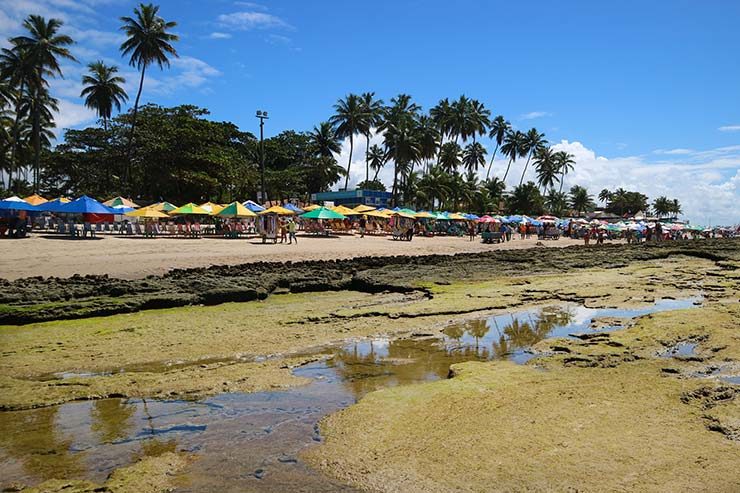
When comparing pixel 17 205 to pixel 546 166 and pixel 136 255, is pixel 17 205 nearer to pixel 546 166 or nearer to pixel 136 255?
pixel 136 255

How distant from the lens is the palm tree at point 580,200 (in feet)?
344

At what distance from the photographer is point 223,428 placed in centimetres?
525

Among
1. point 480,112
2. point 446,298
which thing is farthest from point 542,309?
point 480,112

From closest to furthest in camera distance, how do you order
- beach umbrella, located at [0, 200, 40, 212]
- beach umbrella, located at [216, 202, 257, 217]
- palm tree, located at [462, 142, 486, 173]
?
1. beach umbrella, located at [0, 200, 40, 212]
2. beach umbrella, located at [216, 202, 257, 217]
3. palm tree, located at [462, 142, 486, 173]

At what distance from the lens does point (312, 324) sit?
33.7 ft

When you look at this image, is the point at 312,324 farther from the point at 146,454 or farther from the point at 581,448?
the point at 581,448

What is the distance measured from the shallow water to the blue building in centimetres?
5181

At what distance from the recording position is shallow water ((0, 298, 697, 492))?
4242 mm

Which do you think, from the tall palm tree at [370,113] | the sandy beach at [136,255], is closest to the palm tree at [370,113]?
the tall palm tree at [370,113]

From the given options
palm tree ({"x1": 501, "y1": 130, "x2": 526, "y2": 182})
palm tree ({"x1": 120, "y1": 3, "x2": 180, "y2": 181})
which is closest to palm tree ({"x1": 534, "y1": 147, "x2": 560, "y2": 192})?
palm tree ({"x1": 501, "y1": 130, "x2": 526, "y2": 182})

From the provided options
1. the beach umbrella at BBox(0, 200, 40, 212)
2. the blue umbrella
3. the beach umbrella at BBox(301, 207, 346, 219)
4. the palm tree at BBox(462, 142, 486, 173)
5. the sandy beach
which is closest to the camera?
the sandy beach

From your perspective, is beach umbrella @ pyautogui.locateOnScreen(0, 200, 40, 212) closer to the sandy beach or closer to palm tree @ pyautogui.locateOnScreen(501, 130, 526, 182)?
the sandy beach

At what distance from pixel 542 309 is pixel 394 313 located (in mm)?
3599

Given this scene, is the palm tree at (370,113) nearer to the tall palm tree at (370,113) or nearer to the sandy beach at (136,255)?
the tall palm tree at (370,113)
